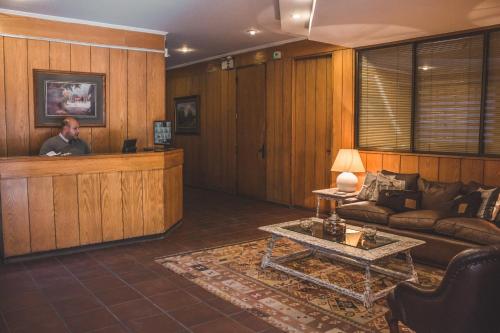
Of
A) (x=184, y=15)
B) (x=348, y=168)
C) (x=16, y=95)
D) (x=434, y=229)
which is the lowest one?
(x=434, y=229)

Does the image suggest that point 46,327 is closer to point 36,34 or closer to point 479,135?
point 36,34

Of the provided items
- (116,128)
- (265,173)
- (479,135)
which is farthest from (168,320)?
(265,173)

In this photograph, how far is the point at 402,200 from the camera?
5.04 metres

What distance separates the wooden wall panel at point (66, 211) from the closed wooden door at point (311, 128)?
3.81 meters

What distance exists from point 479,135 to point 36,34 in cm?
554

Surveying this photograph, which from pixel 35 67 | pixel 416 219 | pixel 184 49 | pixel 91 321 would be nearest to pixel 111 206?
pixel 35 67

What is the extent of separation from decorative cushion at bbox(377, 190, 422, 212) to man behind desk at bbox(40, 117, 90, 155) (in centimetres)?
384

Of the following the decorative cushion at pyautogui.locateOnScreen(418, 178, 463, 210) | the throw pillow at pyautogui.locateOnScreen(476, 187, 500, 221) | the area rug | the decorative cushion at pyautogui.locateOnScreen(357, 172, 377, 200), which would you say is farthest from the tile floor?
the throw pillow at pyautogui.locateOnScreen(476, 187, 500, 221)

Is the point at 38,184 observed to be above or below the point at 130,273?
above

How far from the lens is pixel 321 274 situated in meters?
4.26

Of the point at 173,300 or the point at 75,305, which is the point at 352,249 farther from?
the point at 75,305

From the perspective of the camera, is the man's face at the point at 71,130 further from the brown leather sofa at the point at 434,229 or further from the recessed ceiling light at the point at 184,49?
the brown leather sofa at the point at 434,229

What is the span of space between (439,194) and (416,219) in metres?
0.56

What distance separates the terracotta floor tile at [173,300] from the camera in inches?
142
